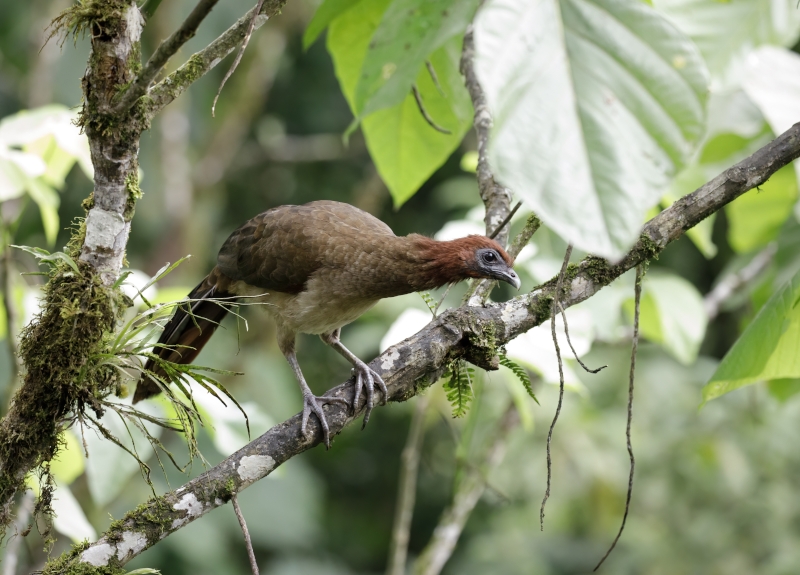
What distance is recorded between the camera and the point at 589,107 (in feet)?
3.36

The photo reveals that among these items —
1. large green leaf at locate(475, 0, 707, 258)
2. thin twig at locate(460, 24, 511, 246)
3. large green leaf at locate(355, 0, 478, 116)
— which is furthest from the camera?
thin twig at locate(460, 24, 511, 246)

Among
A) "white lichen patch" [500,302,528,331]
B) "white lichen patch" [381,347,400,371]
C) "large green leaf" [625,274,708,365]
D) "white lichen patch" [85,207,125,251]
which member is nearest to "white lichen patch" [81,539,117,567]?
"white lichen patch" [85,207,125,251]

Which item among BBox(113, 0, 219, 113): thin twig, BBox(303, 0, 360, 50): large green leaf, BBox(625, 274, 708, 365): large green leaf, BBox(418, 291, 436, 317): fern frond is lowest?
BBox(625, 274, 708, 365): large green leaf

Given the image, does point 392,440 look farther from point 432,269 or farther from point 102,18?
point 102,18

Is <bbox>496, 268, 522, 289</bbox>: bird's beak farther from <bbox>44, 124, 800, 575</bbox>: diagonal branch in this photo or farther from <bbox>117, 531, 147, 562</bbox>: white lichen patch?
<bbox>117, 531, 147, 562</bbox>: white lichen patch

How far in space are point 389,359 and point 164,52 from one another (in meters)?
0.96

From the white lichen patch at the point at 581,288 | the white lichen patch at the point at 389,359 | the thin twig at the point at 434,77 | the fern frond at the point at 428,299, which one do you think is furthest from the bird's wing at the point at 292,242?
the white lichen patch at the point at 581,288

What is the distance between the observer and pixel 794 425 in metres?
6.17

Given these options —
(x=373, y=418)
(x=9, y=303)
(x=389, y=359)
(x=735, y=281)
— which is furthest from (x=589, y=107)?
(x=373, y=418)

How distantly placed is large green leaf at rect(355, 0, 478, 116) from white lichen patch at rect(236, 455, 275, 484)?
93cm

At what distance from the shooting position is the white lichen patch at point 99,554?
5.63 feet

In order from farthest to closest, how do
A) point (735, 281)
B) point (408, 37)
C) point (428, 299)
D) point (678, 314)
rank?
1. point (735, 281)
2. point (678, 314)
3. point (428, 299)
4. point (408, 37)

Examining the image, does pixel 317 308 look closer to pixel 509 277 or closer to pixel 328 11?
pixel 509 277

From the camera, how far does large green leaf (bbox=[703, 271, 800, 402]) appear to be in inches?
76.6
